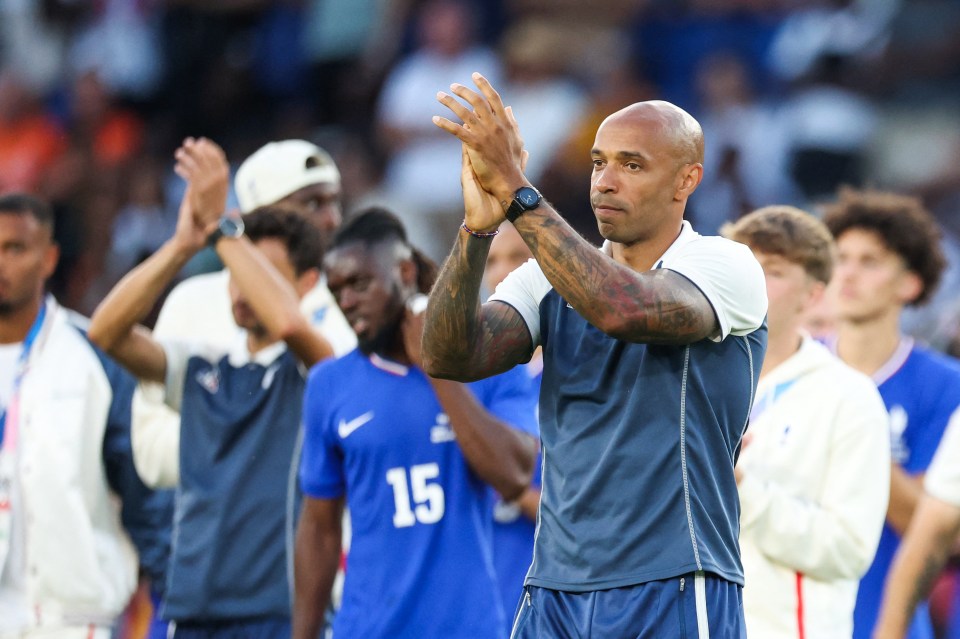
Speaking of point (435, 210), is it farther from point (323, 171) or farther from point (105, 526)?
point (105, 526)

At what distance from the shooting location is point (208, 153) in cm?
578

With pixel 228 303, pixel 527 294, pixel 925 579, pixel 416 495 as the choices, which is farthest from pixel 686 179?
pixel 228 303

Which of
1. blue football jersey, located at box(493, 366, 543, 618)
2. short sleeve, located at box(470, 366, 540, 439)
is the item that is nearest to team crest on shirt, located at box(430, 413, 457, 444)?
short sleeve, located at box(470, 366, 540, 439)

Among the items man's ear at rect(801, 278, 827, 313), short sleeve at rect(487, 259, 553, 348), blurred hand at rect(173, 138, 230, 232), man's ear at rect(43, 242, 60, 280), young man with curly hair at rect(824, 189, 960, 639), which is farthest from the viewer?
man's ear at rect(43, 242, 60, 280)

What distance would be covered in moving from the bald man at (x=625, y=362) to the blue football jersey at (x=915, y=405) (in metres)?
2.38

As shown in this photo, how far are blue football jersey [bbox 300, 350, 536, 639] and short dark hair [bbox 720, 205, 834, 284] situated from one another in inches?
38.0

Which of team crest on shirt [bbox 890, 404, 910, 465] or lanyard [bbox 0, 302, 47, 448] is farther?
team crest on shirt [bbox 890, 404, 910, 465]

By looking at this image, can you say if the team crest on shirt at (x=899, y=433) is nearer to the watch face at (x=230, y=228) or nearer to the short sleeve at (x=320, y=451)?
the short sleeve at (x=320, y=451)

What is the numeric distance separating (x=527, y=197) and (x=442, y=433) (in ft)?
4.85

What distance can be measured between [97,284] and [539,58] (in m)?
3.66

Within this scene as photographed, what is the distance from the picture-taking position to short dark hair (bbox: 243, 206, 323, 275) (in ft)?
20.7

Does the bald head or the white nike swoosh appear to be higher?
the bald head

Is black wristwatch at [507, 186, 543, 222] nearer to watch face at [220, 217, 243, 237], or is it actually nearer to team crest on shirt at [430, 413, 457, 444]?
team crest on shirt at [430, 413, 457, 444]

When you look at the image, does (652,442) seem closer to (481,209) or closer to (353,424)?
(481,209)
